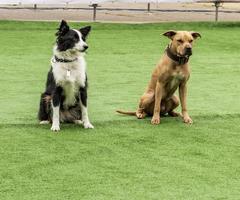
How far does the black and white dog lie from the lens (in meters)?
7.38

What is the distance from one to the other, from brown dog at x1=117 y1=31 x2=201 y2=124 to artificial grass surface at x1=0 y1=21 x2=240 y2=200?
0.18 m

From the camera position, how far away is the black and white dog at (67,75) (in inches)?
291

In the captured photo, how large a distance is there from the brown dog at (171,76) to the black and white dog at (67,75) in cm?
83

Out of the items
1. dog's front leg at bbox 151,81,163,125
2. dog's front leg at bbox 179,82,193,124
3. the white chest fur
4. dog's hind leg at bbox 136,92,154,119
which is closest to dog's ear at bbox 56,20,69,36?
the white chest fur

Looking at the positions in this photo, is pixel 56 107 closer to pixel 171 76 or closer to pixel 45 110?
pixel 45 110

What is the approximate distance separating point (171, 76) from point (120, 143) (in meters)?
1.24

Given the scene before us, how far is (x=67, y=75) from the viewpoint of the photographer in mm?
7441

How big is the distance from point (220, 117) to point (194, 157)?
1.93m

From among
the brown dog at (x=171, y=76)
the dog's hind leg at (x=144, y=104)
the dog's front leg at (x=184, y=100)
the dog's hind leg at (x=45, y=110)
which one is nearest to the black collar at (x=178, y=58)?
the brown dog at (x=171, y=76)

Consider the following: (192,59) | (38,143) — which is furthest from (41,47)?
(38,143)

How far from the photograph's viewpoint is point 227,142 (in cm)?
704

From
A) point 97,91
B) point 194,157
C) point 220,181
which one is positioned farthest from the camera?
point 97,91

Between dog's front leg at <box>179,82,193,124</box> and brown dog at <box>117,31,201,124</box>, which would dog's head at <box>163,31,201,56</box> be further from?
dog's front leg at <box>179,82,193,124</box>

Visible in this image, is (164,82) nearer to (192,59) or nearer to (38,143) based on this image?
(38,143)
